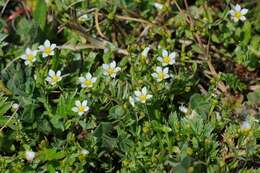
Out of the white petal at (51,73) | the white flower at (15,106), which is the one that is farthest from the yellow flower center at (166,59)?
the white flower at (15,106)

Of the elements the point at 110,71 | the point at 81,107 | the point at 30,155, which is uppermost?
the point at 110,71

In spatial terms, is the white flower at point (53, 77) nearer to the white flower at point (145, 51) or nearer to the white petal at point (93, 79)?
the white petal at point (93, 79)

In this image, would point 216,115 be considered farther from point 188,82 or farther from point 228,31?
point 228,31

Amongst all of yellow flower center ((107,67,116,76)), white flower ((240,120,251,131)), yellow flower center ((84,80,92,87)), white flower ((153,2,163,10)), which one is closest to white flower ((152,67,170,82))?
yellow flower center ((107,67,116,76))

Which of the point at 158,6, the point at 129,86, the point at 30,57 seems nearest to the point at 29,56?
the point at 30,57

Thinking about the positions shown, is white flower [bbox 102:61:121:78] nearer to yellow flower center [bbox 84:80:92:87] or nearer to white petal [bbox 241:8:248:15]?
yellow flower center [bbox 84:80:92:87]

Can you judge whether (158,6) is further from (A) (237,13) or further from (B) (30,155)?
(B) (30,155)

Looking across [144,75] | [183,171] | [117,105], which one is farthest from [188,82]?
[183,171]
